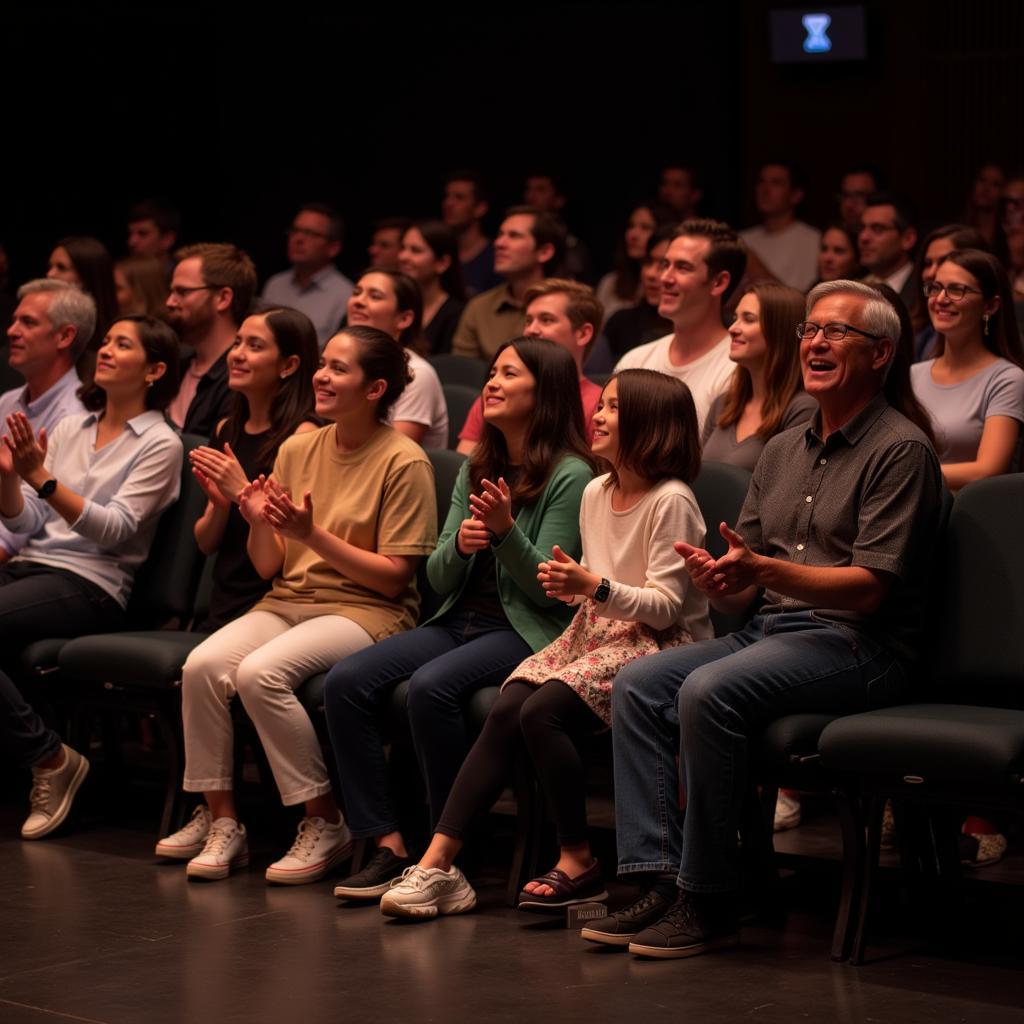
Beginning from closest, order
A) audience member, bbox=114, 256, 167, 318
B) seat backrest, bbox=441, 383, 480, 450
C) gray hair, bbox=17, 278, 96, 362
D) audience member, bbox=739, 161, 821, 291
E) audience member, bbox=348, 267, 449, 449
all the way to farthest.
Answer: audience member, bbox=348, 267, 449, 449 → gray hair, bbox=17, 278, 96, 362 → seat backrest, bbox=441, 383, 480, 450 → audience member, bbox=114, 256, 167, 318 → audience member, bbox=739, 161, 821, 291

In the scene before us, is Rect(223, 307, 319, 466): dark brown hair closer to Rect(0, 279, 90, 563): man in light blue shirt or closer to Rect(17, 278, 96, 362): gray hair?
Rect(0, 279, 90, 563): man in light blue shirt

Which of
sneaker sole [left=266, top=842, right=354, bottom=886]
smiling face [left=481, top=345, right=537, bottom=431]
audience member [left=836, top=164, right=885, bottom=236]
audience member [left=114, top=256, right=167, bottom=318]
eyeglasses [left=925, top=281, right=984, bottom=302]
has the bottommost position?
sneaker sole [left=266, top=842, right=354, bottom=886]

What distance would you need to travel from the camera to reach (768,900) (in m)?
3.41

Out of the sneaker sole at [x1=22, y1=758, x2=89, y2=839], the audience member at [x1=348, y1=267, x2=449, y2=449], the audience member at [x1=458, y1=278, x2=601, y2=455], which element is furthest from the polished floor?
the audience member at [x1=348, y1=267, x2=449, y2=449]

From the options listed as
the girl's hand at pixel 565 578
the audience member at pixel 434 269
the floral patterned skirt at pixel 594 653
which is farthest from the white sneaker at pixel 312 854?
the audience member at pixel 434 269

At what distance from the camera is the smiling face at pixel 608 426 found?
11.8 feet

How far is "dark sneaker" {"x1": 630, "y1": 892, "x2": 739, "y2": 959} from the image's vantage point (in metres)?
3.15

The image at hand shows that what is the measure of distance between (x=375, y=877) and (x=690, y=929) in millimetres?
763

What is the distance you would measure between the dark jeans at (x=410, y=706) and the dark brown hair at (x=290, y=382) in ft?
2.61

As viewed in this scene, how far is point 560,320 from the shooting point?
15.3ft

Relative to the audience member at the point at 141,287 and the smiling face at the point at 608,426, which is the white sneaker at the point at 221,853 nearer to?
the smiling face at the point at 608,426

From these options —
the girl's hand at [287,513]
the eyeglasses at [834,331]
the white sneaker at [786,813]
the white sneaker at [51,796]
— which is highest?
the eyeglasses at [834,331]

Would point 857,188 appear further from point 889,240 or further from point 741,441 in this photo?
point 741,441

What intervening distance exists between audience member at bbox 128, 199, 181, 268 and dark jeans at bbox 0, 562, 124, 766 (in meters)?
3.51
